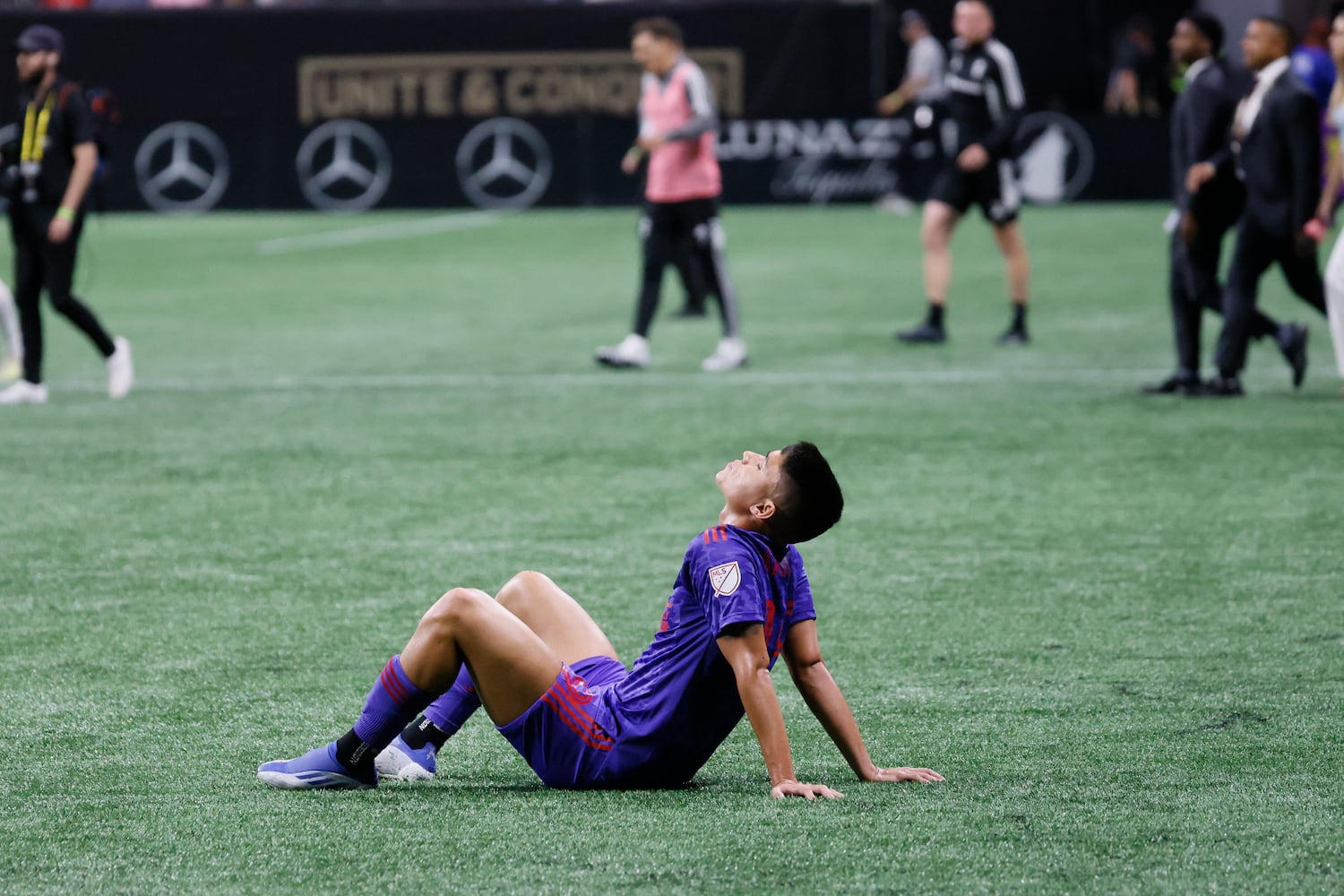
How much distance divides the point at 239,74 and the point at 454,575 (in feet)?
66.0

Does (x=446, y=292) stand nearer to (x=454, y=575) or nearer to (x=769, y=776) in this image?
(x=454, y=575)

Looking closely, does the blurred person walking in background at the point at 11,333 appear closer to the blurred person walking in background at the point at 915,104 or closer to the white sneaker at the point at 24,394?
the white sneaker at the point at 24,394

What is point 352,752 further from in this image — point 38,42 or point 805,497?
point 38,42

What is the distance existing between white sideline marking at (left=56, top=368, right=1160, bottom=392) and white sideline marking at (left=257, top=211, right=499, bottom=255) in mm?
8770

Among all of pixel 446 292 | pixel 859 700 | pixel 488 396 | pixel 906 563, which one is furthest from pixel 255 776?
pixel 446 292

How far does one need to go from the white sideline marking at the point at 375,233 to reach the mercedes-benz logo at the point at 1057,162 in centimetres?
705

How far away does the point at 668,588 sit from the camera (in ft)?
20.6

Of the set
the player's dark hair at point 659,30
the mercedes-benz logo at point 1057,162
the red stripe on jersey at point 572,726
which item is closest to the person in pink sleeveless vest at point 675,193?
the player's dark hair at point 659,30

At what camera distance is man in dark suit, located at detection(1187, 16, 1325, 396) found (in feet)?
31.0

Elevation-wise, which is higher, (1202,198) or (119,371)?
(1202,198)

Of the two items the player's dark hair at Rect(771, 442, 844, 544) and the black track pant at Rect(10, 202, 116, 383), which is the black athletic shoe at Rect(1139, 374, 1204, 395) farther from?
the player's dark hair at Rect(771, 442, 844, 544)

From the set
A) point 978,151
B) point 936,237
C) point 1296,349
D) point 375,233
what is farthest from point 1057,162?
point 1296,349

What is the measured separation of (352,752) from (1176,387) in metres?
7.15

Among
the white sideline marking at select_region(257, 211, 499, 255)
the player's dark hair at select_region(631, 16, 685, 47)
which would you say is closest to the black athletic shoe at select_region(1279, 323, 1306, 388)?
the player's dark hair at select_region(631, 16, 685, 47)
